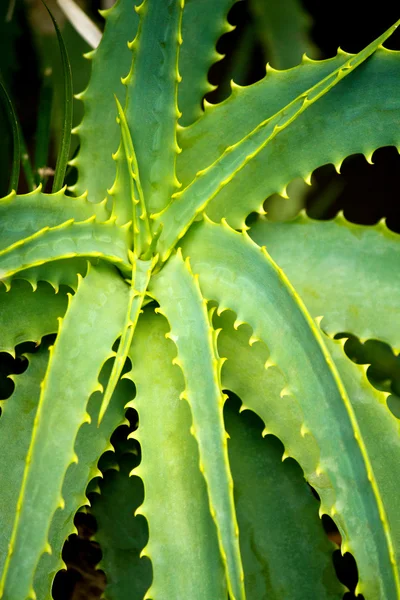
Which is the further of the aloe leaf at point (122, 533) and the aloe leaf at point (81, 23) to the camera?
the aloe leaf at point (81, 23)

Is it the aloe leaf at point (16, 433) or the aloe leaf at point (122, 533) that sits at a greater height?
the aloe leaf at point (16, 433)

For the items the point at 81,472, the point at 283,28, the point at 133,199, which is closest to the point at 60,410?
the point at 81,472

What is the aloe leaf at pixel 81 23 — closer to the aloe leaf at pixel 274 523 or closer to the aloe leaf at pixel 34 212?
the aloe leaf at pixel 34 212

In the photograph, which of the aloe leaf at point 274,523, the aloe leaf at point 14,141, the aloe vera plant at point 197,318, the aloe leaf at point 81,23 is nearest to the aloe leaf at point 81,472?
the aloe vera plant at point 197,318

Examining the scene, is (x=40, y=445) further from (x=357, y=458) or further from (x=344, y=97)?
(x=344, y=97)

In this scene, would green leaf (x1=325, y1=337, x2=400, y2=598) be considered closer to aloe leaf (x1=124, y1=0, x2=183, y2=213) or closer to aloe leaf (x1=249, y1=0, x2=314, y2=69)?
aloe leaf (x1=124, y1=0, x2=183, y2=213)

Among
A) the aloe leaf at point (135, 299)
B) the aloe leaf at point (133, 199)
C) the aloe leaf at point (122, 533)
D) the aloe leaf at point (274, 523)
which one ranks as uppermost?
the aloe leaf at point (133, 199)

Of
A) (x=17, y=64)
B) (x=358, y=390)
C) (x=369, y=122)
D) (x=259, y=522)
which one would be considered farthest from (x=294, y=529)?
(x=17, y=64)
